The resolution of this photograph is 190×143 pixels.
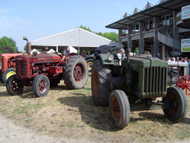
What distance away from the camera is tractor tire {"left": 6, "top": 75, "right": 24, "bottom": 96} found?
7191 millimetres

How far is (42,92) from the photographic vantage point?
6684 millimetres

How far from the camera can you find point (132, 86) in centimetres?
480

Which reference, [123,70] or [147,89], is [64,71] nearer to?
[123,70]

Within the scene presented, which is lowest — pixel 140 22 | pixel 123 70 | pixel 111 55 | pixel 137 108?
pixel 137 108

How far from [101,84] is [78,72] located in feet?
10.0

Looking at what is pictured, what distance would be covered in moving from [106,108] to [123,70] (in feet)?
3.56

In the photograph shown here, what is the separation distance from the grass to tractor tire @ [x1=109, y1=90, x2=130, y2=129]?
21 cm

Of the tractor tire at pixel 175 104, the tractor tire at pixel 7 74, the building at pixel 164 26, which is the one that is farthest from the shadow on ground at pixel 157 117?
the building at pixel 164 26

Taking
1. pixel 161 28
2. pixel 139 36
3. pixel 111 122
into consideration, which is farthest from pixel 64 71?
pixel 139 36

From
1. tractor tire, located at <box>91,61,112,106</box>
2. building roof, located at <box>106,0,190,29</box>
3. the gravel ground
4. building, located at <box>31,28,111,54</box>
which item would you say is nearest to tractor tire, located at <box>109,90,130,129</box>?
the gravel ground

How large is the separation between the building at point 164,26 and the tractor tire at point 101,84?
12.4 metres

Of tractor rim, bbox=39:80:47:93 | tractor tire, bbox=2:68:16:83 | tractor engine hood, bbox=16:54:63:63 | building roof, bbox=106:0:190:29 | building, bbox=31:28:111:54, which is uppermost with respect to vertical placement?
building roof, bbox=106:0:190:29

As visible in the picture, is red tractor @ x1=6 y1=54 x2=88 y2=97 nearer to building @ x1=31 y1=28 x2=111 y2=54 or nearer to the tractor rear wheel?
the tractor rear wheel

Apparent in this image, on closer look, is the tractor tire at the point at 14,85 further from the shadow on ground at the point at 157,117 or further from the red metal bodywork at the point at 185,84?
the red metal bodywork at the point at 185,84
